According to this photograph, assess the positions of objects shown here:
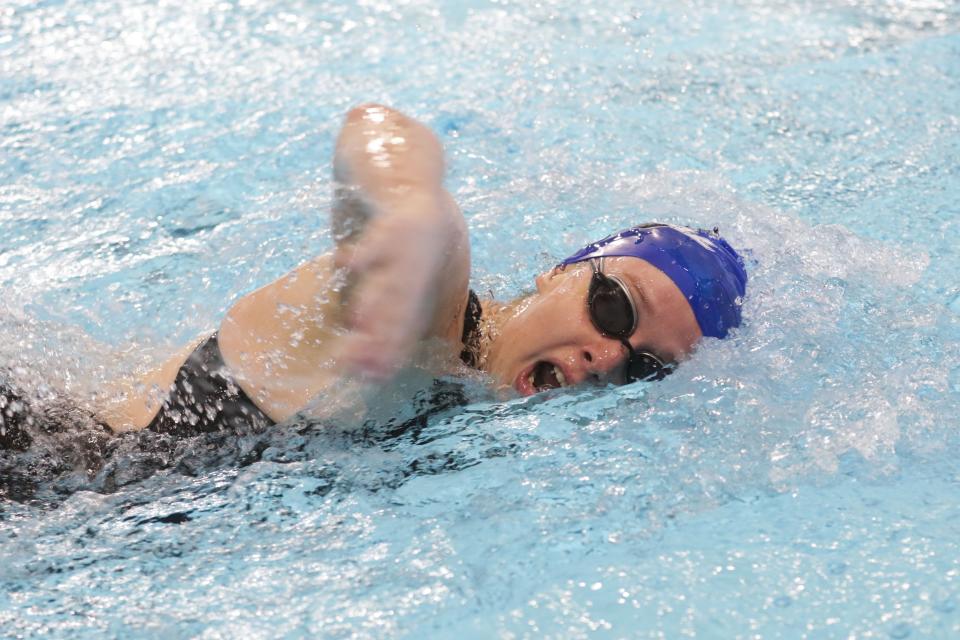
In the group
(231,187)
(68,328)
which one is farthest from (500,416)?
(231,187)

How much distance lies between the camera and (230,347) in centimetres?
232

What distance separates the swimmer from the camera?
207 centimetres

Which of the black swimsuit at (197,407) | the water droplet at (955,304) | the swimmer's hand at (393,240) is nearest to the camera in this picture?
the swimmer's hand at (393,240)

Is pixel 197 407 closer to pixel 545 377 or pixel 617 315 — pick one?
pixel 545 377

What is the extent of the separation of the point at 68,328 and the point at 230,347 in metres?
0.79

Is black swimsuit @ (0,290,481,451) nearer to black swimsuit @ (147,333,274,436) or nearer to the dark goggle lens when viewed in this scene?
black swimsuit @ (147,333,274,436)

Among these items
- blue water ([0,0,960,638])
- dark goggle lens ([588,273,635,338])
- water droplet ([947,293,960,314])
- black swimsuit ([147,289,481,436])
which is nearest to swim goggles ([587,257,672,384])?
dark goggle lens ([588,273,635,338])

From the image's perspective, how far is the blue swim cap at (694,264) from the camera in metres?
2.47

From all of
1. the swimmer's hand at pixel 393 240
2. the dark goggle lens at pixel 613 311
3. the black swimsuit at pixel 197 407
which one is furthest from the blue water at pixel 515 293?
the swimmer's hand at pixel 393 240

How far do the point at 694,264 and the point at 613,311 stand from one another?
24 centimetres

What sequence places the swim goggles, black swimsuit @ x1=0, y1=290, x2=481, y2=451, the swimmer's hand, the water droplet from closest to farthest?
the swimmer's hand < black swimsuit @ x1=0, y1=290, x2=481, y2=451 < the swim goggles < the water droplet

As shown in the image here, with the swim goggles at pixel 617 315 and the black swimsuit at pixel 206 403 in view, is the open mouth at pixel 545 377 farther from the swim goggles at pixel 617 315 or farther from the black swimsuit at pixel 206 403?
the black swimsuit at pixel 206 403

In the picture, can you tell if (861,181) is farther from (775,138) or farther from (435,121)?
(435,121)

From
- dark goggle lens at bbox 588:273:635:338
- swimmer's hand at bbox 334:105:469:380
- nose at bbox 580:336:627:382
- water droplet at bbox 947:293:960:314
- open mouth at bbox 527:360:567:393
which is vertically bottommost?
water droplet at bbox 947:293:960:314
